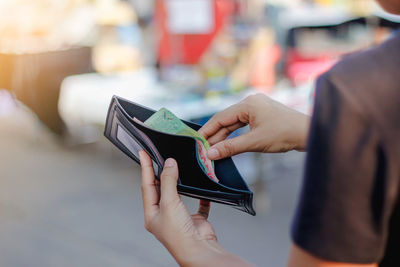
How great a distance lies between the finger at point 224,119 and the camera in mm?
1284

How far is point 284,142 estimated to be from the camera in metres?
1.24

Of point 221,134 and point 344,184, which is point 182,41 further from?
point 344,184

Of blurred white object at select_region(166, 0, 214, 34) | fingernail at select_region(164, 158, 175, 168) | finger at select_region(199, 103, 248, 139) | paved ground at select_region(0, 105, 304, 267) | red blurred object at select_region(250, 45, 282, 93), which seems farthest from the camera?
blurred white object at select_region(166, 0, 214, 34)

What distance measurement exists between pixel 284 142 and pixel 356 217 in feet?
1.99

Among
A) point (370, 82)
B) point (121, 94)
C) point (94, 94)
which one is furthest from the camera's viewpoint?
point (94, 94)

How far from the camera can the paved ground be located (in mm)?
3727

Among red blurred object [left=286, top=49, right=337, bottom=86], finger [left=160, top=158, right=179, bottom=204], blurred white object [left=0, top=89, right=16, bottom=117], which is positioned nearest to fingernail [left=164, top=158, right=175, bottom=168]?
finger [left=160, top=158, right=179, bottom=204]

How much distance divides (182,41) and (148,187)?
6.16 m

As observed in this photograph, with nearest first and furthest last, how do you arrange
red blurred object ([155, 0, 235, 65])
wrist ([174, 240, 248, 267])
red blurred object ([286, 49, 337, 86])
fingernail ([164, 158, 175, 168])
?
1. wrist ([174, 240, 248, 267])
2. fingernail ([164, 158, 175, 168])
3. red blurred object ([286, 49, 337, 86])
4. red blurred object ([155, 0, 235, 65])

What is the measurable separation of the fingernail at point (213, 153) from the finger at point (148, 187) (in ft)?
→ 0.52

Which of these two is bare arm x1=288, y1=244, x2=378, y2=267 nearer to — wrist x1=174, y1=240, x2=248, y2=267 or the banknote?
wrist x1=174, y1=240, x2=248, y2=267

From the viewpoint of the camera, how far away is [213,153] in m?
1.16

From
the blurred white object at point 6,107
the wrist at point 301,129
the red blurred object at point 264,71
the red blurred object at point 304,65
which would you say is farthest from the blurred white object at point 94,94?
the wrist at point 301,129

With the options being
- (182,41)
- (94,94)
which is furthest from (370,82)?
(182,41)
